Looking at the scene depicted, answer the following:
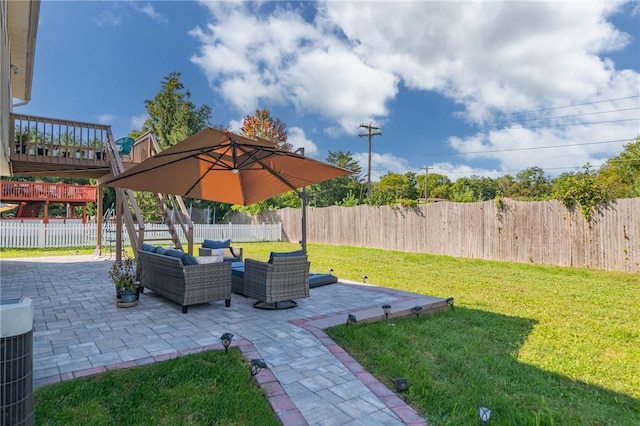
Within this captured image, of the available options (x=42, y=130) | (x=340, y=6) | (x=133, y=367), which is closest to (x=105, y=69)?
(x=42, y=130)

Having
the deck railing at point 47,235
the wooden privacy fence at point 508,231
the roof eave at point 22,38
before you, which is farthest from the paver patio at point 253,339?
the deck railing at point 47,235

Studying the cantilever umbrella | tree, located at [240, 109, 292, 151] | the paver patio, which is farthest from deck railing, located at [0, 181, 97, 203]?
the cantilever umbrella

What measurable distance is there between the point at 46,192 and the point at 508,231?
20.9 metres

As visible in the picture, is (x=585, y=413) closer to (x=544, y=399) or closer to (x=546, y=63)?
(x=544, y=399)

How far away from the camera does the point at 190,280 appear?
4.71 metres

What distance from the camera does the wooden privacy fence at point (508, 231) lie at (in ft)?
28.1

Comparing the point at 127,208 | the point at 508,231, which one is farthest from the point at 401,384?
the point at 508,231

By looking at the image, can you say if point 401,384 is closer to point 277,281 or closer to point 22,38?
→ point 277,281

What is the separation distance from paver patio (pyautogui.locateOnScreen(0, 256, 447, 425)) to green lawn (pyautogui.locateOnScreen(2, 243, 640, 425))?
11.4 inches

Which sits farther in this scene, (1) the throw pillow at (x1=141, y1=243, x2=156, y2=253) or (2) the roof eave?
(1) the throw pillow at (x1=141, y1=243, x2=156, y2=253)

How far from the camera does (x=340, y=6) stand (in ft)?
28.6

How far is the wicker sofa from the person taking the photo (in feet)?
15.5

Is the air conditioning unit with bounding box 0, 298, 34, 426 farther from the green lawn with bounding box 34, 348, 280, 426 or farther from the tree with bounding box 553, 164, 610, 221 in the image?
the tree with bounding box 553, 164, 610, 221

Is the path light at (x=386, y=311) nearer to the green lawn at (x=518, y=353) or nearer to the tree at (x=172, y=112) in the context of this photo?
the green lawn at (x=518, y=353)
